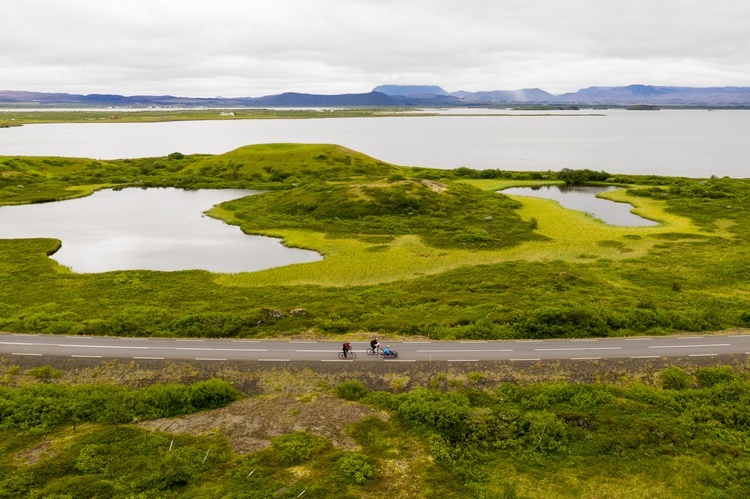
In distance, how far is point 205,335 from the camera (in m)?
49.6

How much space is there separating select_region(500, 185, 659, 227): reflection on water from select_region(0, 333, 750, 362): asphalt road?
2485 inches

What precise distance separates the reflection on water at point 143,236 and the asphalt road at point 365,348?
28.2 metres

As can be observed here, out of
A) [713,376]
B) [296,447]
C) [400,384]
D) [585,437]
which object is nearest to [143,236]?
[400,384]

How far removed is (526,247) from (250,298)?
167 ft

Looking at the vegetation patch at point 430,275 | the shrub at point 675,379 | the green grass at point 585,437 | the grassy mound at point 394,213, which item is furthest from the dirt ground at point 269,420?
the grassy mound at point 394,213

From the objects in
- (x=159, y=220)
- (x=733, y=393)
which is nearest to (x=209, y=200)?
(x=159, y=220)

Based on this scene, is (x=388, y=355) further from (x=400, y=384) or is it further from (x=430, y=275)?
(x=430, y=275)

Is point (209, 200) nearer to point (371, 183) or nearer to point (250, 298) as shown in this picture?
point (371, 183)

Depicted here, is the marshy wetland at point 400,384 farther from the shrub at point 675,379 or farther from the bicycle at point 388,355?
the bicycle at point 388,355

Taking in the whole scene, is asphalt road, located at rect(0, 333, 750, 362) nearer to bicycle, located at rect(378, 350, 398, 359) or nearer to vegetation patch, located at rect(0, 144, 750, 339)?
bicycle, located at rect(378, 350, 398, 359)

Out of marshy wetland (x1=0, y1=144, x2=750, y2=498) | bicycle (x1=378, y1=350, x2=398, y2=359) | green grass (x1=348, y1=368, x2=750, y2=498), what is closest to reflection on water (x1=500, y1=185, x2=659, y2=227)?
marshy wetland (x1=0, y1=144, x2=750, y2=498)

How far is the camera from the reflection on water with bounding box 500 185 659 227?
4207 inches

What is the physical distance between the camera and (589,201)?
424 feet

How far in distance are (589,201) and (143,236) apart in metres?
113
